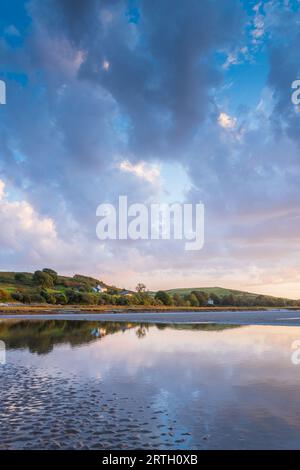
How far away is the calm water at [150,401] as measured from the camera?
13.0 meters

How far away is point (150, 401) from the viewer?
1783 centimetres

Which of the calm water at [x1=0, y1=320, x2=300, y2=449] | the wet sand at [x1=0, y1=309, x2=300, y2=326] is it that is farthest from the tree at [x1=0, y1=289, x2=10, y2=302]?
the calm water at [x1=0, y1=320, x2=300, y2=449]

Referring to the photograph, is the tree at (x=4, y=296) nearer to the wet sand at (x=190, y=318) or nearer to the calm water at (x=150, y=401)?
the wet sand at (x=190, y=318)

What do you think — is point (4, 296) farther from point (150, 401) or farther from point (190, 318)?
point (150, 401)

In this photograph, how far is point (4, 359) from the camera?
29.7m

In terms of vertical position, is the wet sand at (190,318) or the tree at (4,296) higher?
the tree at (4,296)

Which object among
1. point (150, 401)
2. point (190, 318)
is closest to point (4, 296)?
point (190, 318)

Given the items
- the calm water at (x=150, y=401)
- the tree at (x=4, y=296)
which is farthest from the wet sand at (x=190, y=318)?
the tree at (x=4, y=296)

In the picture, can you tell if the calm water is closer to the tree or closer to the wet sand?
the wet sand

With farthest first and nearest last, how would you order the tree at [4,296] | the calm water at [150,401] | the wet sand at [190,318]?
the tree at [4,296]
the wet sand at [190,318]
the calm water at [150,401]

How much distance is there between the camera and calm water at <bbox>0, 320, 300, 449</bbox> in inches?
511

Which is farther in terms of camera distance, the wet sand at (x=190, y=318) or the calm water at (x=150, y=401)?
the wet sand at (x=190, y=318)

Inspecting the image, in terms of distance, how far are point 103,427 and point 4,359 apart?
18046 millimetres
